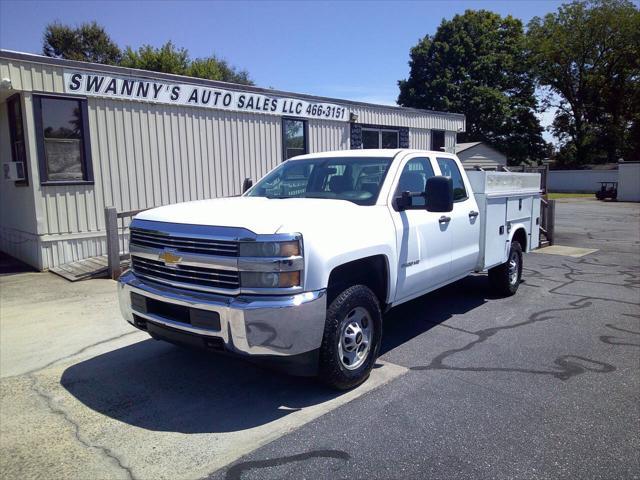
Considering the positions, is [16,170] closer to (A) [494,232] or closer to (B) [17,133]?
(B) [17,133]

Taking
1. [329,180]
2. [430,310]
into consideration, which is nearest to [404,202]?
[329,180]

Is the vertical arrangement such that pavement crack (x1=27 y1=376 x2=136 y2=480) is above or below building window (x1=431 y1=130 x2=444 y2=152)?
below

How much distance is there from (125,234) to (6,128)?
313 centimetres

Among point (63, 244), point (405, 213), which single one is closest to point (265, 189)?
point (405, 213)

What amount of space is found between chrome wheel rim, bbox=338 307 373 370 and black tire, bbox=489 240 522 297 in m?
3.49

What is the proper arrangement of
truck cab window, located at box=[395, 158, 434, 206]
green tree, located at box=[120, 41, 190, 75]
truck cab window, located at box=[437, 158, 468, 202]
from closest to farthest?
truck cab window, located at box=[395, 158, 434, 206] < truck cab window, located at box=[437, 158, 468, 202] < green tree, located at box=[120, 41, 190, 75]

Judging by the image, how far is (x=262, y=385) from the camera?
4242mm

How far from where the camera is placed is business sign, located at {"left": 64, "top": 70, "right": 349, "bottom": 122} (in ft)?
30.3

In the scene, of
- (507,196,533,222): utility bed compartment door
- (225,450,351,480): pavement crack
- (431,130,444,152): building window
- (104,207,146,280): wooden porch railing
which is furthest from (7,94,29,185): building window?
(431,130,444,152): building window

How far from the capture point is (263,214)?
375cm

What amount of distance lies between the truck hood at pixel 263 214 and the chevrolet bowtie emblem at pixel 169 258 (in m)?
0.26

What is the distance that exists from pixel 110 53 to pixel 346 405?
3924cm

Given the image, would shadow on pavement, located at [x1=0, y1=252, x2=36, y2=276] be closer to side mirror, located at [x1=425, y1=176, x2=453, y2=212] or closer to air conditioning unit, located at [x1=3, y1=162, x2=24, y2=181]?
air conditioning unit, located at [x1=3, y1=162, x2=24, y2=181]

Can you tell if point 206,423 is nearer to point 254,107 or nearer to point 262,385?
point 262,385
